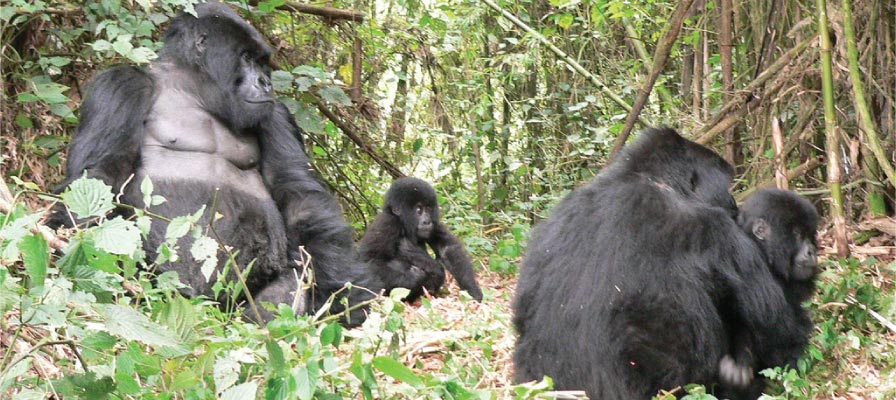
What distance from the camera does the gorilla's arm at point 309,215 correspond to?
4.96 meters

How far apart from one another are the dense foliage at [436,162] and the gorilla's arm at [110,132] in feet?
0.57

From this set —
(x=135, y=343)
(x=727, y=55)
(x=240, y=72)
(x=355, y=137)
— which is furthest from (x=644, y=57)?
(x=135, y=343)

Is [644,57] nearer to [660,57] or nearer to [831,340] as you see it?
[660,57]

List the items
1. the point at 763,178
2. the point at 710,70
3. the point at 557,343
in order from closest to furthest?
the point at 557,343 < the point at 763,178 < the point at 710,70

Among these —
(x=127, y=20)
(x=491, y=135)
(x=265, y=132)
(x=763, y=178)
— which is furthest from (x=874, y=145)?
(x=491, y=135)

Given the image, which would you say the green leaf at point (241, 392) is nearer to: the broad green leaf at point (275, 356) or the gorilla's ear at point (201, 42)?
the broad green leaf at point (275, 356)

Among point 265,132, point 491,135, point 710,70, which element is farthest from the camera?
point 491,135

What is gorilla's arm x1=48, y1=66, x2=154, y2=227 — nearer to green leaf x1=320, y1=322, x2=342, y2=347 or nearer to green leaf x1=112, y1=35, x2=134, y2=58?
green leaf x1=112, y1=35, x2=134, y2=58

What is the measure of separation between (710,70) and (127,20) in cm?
402

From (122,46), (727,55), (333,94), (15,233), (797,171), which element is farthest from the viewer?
(727,55)

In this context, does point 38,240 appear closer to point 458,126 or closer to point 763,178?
point 763,178

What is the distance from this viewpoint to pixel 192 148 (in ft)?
16.1

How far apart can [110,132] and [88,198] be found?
83.8 inches

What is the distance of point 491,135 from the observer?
348 inches
